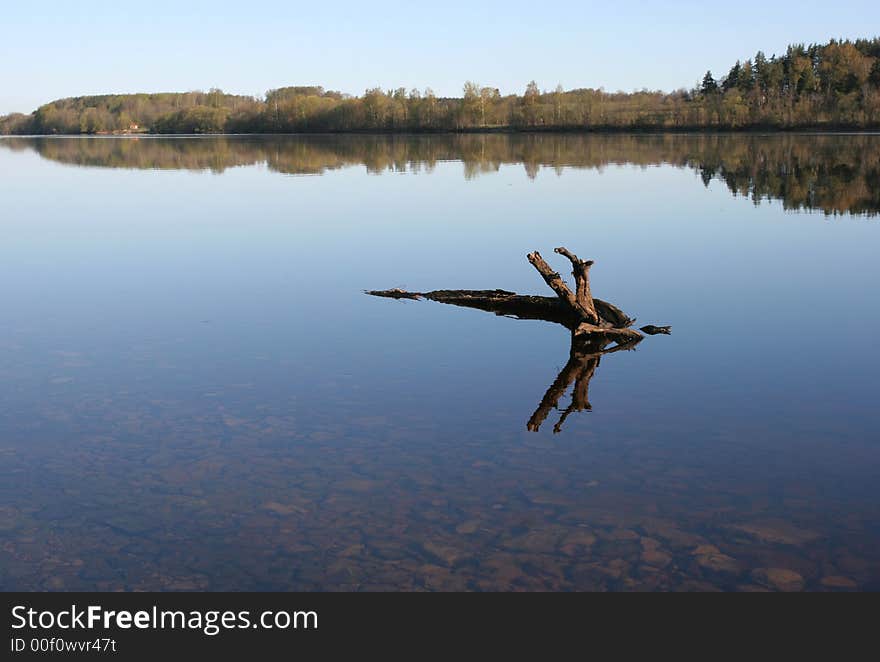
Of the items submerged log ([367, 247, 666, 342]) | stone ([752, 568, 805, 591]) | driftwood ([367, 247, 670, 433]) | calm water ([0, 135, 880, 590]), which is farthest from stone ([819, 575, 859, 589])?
submerged log ([367, 247, 666, 342])

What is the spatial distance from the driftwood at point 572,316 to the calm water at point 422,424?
225mm

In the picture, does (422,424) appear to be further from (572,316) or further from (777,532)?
(572,316)

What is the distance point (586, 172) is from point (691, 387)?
4564cm

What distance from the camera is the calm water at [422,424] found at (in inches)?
313

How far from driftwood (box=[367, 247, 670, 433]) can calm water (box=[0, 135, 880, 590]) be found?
225 millimetres

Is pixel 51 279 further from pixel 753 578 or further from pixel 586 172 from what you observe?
pixel 586 172

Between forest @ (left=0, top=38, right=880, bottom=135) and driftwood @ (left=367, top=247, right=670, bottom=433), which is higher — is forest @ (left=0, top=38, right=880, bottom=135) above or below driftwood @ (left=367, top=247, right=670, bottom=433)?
above

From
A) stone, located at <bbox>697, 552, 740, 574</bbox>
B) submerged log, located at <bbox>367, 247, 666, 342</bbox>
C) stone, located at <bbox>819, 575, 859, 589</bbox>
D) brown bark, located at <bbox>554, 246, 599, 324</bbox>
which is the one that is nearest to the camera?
stone, located at <bbox>819, 575, 859, 589</bbox>

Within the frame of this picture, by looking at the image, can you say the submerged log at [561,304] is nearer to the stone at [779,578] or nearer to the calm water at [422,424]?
the calm water at [422,424]

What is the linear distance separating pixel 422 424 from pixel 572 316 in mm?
6256

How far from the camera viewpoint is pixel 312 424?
11.2m

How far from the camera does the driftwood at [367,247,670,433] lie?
41.6 feet

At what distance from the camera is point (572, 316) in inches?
662

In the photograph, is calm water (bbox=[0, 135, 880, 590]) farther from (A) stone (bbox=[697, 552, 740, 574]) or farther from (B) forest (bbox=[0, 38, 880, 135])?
(B) forest (bbox=[0, 38, 880, 135])
